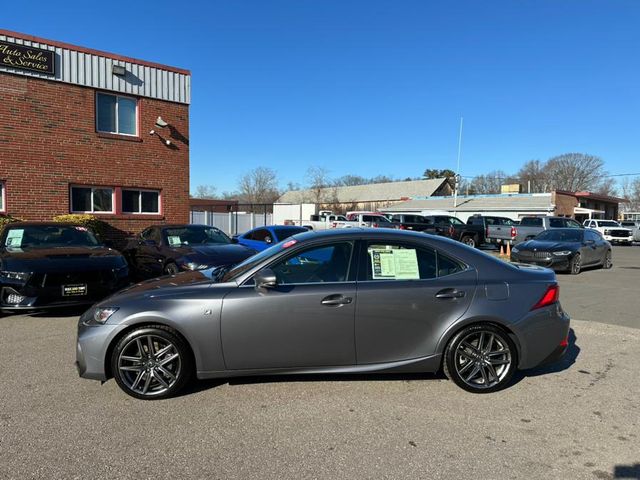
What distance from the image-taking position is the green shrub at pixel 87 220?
13.7m

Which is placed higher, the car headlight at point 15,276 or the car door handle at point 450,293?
the car door handle at point 450,293

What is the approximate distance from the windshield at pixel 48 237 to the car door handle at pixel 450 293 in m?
7.03

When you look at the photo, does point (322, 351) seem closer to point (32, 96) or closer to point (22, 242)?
point (22, 242)

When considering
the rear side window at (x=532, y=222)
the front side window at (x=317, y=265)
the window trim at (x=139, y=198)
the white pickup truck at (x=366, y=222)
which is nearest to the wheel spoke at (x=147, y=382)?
the front side window at (x=317, y=265)

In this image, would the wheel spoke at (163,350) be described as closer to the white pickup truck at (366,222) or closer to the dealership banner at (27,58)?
the dealership banner at (27,58)

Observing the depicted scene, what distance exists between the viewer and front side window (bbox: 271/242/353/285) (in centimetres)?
426

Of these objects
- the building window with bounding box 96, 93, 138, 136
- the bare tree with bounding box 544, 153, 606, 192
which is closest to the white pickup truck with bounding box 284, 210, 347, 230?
the building window with bounding box 96, 93, 138, 136

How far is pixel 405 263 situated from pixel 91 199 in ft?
44.8

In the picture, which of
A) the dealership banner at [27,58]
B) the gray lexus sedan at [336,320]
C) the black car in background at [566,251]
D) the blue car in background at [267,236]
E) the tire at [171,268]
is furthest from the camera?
the dealership banner at [27,58]

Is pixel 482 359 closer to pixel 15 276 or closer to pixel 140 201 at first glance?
pixel 15 276

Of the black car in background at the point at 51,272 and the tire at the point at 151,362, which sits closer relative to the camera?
the tire at the point at 151,362

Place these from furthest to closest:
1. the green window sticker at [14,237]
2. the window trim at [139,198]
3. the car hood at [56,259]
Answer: the window trim at [139,198], the green window sticker at [14,237], the car hood at [56,259]

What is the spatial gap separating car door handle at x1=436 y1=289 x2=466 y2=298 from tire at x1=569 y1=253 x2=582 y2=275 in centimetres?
1075

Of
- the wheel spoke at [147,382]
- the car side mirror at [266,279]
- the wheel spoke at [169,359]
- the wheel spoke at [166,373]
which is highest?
the car side mirror at [266,279]
